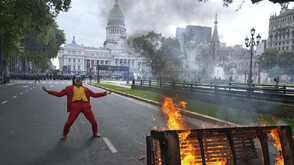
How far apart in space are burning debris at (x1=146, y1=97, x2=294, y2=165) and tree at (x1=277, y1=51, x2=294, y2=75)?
74.0 metres

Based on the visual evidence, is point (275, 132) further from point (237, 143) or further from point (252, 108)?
point (252, 108)

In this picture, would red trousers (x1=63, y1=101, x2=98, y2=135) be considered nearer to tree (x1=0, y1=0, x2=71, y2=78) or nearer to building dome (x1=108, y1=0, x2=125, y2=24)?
building dome (x1=108, y1=0, x2=125, y2=24)

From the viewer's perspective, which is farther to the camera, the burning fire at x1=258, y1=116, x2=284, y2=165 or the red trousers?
the red trousers

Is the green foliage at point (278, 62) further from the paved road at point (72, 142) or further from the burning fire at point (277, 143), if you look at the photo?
the burning fire at point (277, 143)

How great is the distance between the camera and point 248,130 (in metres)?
2.80

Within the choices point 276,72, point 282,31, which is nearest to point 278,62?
point 276,72

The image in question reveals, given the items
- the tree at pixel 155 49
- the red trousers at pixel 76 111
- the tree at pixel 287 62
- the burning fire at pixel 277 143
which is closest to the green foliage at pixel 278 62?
the tree at pixel 287 62

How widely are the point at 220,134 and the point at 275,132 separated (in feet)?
2.19

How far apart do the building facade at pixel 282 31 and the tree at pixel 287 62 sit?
702 inches

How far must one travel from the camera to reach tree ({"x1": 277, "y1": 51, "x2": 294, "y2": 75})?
6800 centimetres

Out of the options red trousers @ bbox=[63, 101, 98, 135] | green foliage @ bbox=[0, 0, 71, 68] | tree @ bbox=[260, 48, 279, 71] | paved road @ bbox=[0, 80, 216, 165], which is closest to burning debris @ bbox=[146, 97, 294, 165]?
paved road @ bbox=[0, 80, 216, 165]

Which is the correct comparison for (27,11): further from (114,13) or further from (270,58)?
(270,58)

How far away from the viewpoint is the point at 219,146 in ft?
9.09

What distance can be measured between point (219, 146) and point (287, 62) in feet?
250
